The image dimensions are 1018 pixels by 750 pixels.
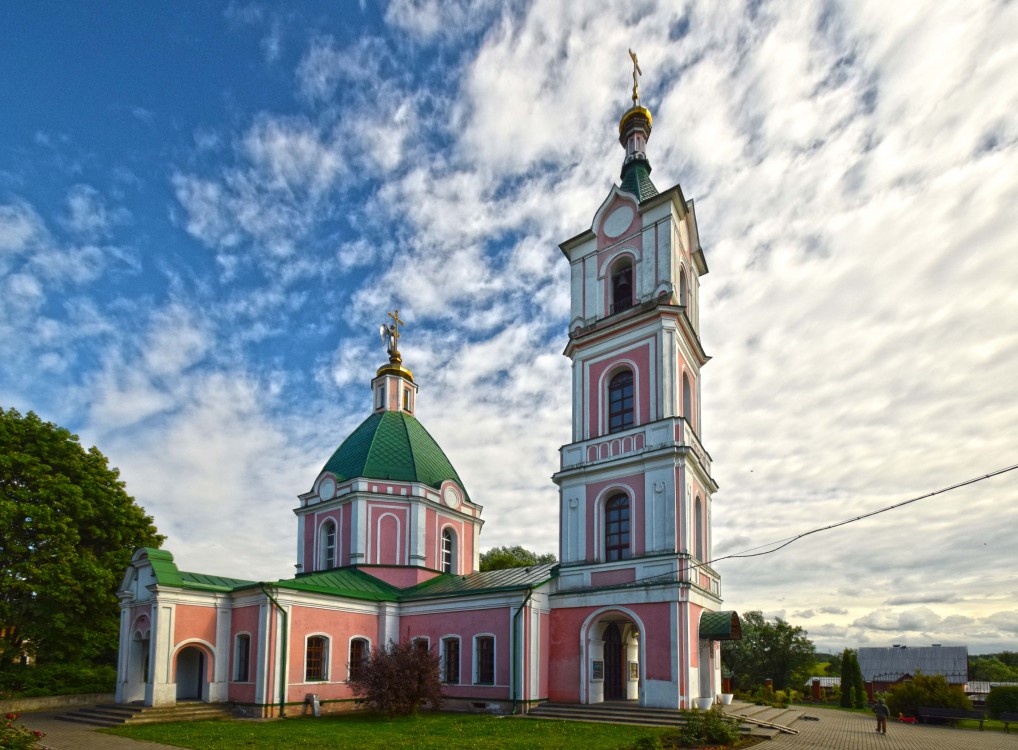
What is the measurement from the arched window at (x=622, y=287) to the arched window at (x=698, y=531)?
6.82 metres

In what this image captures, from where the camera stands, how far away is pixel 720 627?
20.2m

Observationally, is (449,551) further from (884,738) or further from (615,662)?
(884,738)

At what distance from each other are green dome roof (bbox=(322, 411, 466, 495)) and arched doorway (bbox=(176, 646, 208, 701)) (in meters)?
8.09

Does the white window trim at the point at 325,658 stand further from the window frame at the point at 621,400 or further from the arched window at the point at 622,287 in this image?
the arched window at the point at 622,287

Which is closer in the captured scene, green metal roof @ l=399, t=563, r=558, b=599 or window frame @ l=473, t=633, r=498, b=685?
window frame @ l=473, t=633, r=498, b=685

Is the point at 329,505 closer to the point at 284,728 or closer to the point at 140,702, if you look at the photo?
the point at 140,702

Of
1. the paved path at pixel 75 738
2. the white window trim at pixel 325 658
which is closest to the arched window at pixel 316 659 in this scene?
the white window trim at pixel 325 658

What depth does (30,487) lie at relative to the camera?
25.0m

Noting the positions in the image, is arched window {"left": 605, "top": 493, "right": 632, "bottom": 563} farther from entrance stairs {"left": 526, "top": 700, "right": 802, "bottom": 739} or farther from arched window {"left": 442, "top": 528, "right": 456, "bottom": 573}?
arched window {"left": 442, "top": 528, "right": 456, "bottom": 573}

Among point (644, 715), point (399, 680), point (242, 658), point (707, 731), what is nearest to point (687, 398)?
point (644, 715)

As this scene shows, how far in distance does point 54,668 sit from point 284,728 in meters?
11.8

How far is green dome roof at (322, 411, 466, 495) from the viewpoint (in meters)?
29.3

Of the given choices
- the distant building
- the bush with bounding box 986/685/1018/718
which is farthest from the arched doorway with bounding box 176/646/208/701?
the distant building

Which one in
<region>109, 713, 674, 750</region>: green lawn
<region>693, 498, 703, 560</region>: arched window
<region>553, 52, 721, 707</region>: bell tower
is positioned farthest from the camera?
<region>693, 498, 703, 560</region>: arched window
